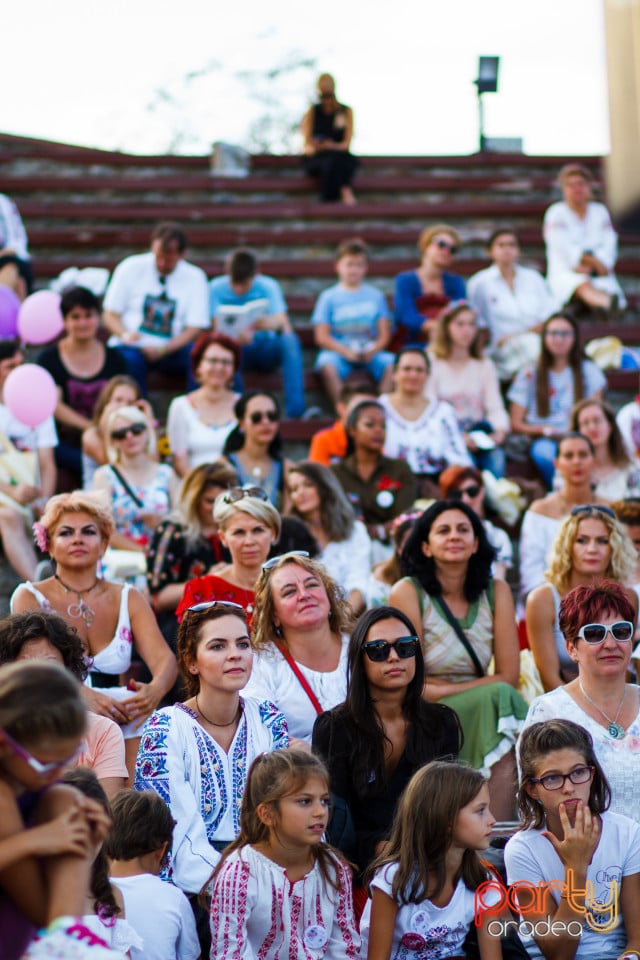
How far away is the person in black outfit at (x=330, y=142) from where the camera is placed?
1208 cm

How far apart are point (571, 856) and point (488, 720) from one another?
131cm

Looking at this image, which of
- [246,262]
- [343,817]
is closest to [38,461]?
[246,262]

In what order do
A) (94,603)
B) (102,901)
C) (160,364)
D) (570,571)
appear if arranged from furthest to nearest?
1. (160,364)
2. (570,571)
3. (94,603)
4. (102,901)

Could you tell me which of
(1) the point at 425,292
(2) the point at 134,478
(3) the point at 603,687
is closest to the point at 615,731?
(3) the point at 603,687

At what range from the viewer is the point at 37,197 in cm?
1261

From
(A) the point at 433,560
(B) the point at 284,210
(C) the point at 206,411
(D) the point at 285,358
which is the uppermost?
(B) the point at 284,210

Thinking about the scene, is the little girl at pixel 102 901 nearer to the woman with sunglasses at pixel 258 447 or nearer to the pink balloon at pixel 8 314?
the woman with sunglasses at pixel 258 447

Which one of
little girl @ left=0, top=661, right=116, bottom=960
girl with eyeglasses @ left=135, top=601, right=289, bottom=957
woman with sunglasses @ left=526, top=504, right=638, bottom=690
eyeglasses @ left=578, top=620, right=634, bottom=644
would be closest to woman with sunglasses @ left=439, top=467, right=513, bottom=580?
woman with sunglasses @ left=526, top=504, right=638, bottom=690

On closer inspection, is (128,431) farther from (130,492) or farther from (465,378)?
(465,378)

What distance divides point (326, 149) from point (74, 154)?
3009mm

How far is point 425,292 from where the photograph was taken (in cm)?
942

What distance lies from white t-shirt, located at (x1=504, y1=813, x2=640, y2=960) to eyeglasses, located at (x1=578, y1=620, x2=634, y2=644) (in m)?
0.77

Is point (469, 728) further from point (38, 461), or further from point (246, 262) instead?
point (246, 262)

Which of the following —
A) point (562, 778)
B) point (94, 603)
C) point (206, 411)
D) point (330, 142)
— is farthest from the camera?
point (330, 142)
